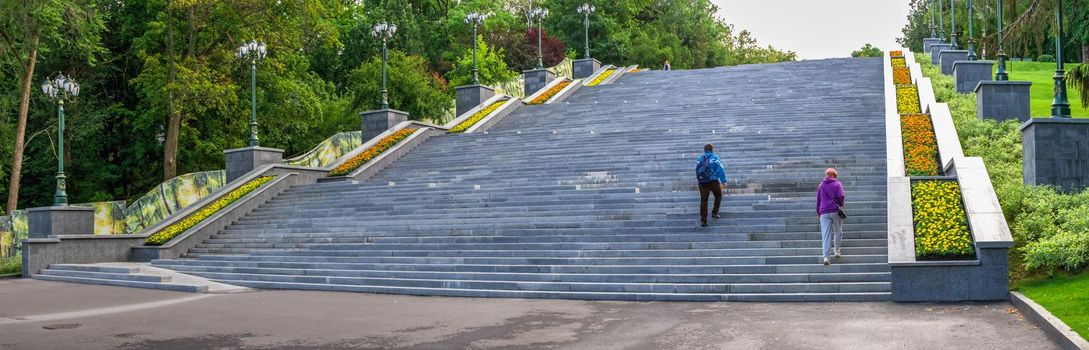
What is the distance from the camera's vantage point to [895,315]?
11.4 meters

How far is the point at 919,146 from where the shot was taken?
18.7 meters

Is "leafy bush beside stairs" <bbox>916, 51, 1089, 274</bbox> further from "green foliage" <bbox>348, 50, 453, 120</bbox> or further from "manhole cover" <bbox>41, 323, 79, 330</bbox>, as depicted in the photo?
"green foliage" <bbox>348, 50, 453, 120</bbox>

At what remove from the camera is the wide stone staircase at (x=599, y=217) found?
48.2ft

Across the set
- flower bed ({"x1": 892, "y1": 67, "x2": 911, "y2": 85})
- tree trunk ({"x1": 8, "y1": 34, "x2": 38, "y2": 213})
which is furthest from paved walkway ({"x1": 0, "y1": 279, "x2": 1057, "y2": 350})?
flower bed ({"x1": 892, "y1": 67, "x2": 911, "y2": 85})

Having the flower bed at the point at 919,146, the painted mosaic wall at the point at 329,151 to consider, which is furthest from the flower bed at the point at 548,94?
the flower bed at the point at 919,146

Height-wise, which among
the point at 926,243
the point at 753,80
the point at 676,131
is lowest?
the point at 926,243

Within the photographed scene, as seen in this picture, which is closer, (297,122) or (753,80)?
(753,80)

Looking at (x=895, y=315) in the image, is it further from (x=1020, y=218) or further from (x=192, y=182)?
(x=192, y=182)

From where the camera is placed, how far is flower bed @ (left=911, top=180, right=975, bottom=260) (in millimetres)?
12617

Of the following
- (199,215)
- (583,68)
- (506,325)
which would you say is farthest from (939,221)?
(583,68)

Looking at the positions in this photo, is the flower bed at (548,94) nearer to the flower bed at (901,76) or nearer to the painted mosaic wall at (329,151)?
the painted mosaic wall at (329,151)

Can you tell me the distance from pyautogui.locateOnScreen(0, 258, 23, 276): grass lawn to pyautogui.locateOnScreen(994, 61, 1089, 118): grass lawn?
22.3 m

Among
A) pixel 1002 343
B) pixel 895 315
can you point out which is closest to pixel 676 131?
pixel 895 315

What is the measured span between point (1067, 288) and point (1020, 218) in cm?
338
